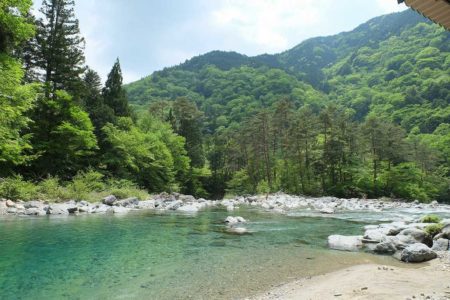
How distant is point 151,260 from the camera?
31.4 ft

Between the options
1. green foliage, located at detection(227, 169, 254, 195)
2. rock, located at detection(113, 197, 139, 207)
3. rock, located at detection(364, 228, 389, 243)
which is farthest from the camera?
green foliage, located at detection(227, 169, 254, 195)

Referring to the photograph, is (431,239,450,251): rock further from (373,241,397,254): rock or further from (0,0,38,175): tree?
(0,0,38,175): tree

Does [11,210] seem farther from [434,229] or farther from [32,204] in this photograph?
[434,229]

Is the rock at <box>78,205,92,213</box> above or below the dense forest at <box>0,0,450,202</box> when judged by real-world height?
below

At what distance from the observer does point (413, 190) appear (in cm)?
4656

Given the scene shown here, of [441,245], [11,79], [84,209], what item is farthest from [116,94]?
[441,245]

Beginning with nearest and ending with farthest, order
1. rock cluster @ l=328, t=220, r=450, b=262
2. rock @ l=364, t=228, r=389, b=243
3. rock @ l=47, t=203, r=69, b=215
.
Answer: rock cluster @ l=328, t=220, r=450, b=262
rock @ l=364, t=228, r=389, b=243
rock @ l=47, t=203, r=69, b=215

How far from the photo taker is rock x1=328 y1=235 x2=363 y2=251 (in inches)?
454

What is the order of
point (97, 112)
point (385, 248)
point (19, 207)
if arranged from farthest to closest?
1. point (97, 112)
2. point (19, 207)
3. point (385, 248)

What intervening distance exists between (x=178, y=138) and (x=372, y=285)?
46.4m

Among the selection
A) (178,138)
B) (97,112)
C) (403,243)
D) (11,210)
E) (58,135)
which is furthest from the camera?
(178,138)

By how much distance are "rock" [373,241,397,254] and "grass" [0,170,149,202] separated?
20616 millimetres

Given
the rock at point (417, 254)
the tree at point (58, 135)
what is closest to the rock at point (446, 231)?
the rock at point (417, 254)

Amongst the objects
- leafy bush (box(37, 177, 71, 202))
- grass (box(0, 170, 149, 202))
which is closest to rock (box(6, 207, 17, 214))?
grass (box(0, 170, 149, 202))
